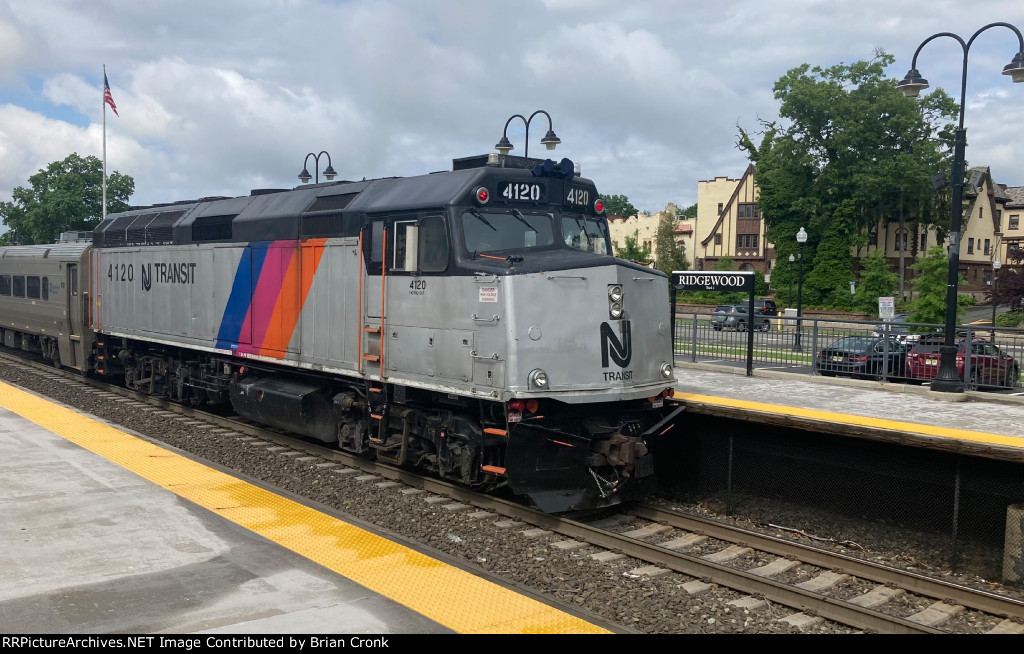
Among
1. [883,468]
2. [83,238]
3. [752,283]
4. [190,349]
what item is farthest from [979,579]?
[83,238]

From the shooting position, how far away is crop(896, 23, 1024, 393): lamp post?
1359 cm

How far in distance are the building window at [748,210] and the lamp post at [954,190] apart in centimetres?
5079

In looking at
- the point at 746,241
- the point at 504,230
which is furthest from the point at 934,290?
the point at 746,241

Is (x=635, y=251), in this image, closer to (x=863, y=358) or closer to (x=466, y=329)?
(x=863, y=358)

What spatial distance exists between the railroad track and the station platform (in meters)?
1.47

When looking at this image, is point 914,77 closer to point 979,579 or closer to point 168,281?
point 979,579

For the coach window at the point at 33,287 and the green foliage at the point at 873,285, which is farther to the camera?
the green foliage at the point at 873,285

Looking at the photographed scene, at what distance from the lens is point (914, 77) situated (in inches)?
579

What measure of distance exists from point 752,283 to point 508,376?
7.63 m

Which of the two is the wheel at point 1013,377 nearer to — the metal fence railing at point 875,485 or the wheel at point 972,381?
the wheel at point 972,381

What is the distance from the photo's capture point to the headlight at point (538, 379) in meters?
8.45

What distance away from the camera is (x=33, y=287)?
22109 mm

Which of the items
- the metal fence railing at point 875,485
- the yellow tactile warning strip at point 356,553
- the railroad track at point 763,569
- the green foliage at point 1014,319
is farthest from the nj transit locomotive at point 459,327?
the green foliage at point 1014,319

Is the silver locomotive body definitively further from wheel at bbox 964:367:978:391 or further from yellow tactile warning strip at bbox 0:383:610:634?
wheel at bbox 964:367:978:391
